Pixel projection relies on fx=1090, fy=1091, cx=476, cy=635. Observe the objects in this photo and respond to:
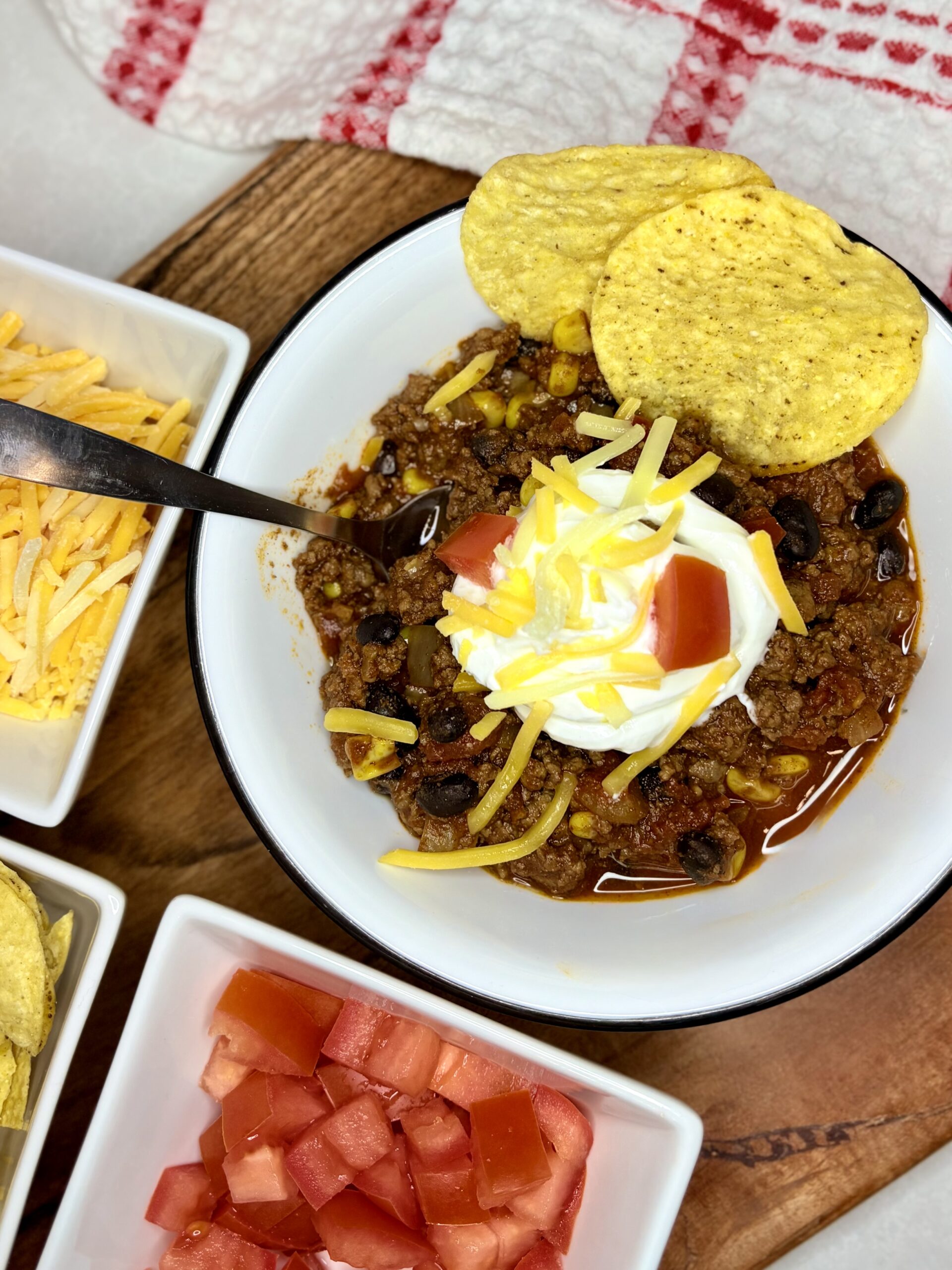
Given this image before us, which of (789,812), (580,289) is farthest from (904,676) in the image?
(580,289)

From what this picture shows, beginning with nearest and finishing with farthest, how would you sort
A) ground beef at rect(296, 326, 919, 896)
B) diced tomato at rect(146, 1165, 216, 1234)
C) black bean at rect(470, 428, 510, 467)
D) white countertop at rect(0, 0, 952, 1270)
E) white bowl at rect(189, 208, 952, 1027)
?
white bowl at rect(189, 208, 952, 1027) → ground beef at rect(296, 326, 919, 896) → black bean at rect(470, 428, 510, 467) → diced tomato at rect(146, 1165, 216, 1234) → white countertop at rect(0, 0, 952, 1270)

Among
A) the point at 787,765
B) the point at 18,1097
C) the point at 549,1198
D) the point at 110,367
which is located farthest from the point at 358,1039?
the point at 110,367

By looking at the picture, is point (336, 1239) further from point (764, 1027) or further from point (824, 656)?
point (824, 656)

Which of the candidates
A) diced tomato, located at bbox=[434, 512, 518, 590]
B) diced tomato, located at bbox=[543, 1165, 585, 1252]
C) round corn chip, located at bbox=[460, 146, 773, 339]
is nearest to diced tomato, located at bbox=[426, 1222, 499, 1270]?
diced tomato, located at bbox=[543, 1165, 585, 1252]

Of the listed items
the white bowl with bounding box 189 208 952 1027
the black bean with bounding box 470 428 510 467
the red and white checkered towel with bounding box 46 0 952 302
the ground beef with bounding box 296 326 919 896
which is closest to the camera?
the white bowl with bounding box 189 208 952 1027

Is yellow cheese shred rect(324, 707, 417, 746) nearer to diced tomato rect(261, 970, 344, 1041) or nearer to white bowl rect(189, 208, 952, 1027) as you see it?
white bowl rect(189, 208, 952, 1027)

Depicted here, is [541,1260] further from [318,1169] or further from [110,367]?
[110,367]
